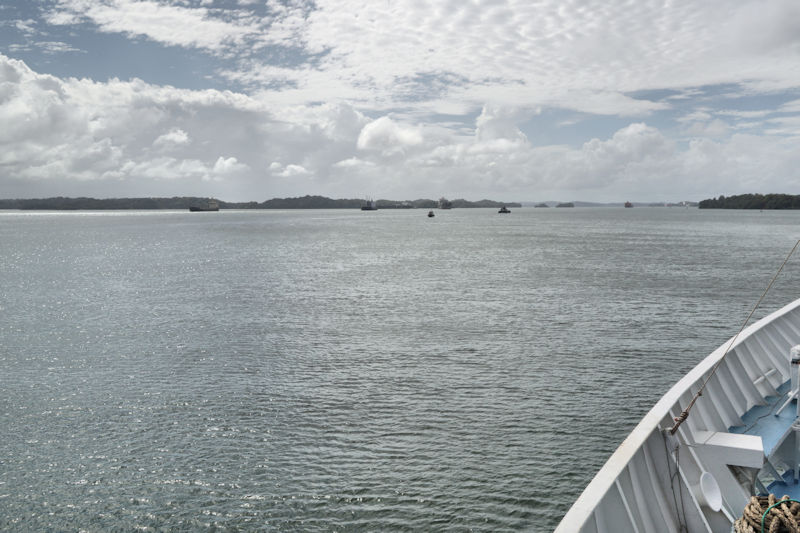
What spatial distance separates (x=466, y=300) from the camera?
4650 centimetres

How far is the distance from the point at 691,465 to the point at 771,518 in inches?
92.5

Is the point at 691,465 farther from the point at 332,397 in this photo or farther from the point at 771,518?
the point at 332,397

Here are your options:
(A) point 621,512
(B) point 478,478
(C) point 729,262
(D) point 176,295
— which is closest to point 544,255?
(C) point 729,262

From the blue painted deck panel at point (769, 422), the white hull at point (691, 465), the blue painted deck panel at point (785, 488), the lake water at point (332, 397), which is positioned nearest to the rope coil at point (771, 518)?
the white hull at point (691, 465)

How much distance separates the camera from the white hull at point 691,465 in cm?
787

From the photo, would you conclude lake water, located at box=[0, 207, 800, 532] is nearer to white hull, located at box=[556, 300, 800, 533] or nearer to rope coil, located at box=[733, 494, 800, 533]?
white hull, located at box=[556, 300, 800, 533]

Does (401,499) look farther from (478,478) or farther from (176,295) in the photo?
(176,295)

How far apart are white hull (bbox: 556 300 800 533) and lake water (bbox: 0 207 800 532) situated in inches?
194

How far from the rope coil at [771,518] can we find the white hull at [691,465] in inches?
49.1

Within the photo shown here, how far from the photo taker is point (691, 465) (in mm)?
9703

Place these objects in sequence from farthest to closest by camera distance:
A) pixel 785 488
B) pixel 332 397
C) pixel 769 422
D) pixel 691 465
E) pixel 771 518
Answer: pixel 332 397 → pixel 769 422 → pixel 785 488 → pixel 691 465 → pixel 771 518

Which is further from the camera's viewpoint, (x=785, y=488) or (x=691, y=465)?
(x=785, y=488)

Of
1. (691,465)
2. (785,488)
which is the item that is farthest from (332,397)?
(785,488)

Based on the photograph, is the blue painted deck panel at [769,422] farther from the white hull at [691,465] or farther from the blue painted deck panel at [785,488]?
A: the blue painted deck panel at [785,488]
